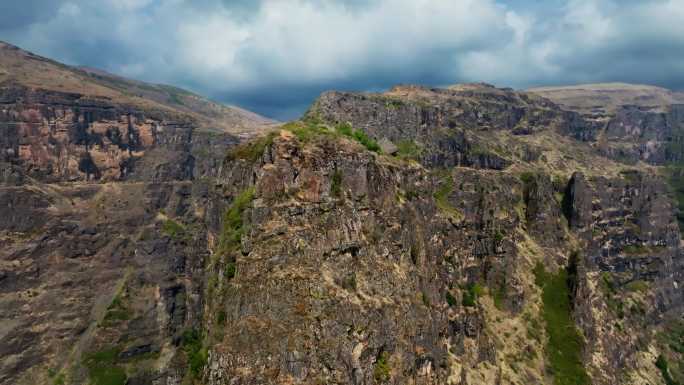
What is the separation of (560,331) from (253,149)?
339ft

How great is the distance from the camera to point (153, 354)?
19912cm

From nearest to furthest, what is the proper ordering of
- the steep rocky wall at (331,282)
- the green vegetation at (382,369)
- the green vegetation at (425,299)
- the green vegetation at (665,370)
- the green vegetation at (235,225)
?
the steep rocky wall at (331,282) → the green vegetation at (382,369) → the green vegetation at (235,225) → the green vegetation at (425,299) → the green vegetation at (665,370)

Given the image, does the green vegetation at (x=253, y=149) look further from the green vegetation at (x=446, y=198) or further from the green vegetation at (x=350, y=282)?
the green vegetation at (x=446, y=198)

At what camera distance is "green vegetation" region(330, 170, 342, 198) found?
239 feet

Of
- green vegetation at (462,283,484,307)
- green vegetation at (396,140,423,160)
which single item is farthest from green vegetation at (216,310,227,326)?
green vegetation at (396,140,423,160)

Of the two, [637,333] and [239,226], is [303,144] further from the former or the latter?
[637,333]

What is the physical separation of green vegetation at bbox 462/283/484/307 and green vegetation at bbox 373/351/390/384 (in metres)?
60.0

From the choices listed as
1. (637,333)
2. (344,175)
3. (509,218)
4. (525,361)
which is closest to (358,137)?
(344,175)

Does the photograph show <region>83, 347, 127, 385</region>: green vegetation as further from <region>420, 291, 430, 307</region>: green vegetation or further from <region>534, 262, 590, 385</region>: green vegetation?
<region>420, 291, 430, 307</region>: green vegetation

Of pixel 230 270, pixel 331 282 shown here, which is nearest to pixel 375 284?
pixel 331 282

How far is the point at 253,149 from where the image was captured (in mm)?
79125

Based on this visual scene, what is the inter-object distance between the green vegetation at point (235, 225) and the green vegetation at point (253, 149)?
19.7 ft

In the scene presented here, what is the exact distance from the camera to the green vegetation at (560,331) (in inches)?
5226

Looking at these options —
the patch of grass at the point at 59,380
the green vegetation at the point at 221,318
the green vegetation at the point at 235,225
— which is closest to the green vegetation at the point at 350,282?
the green vegetation at the point at 235,225
